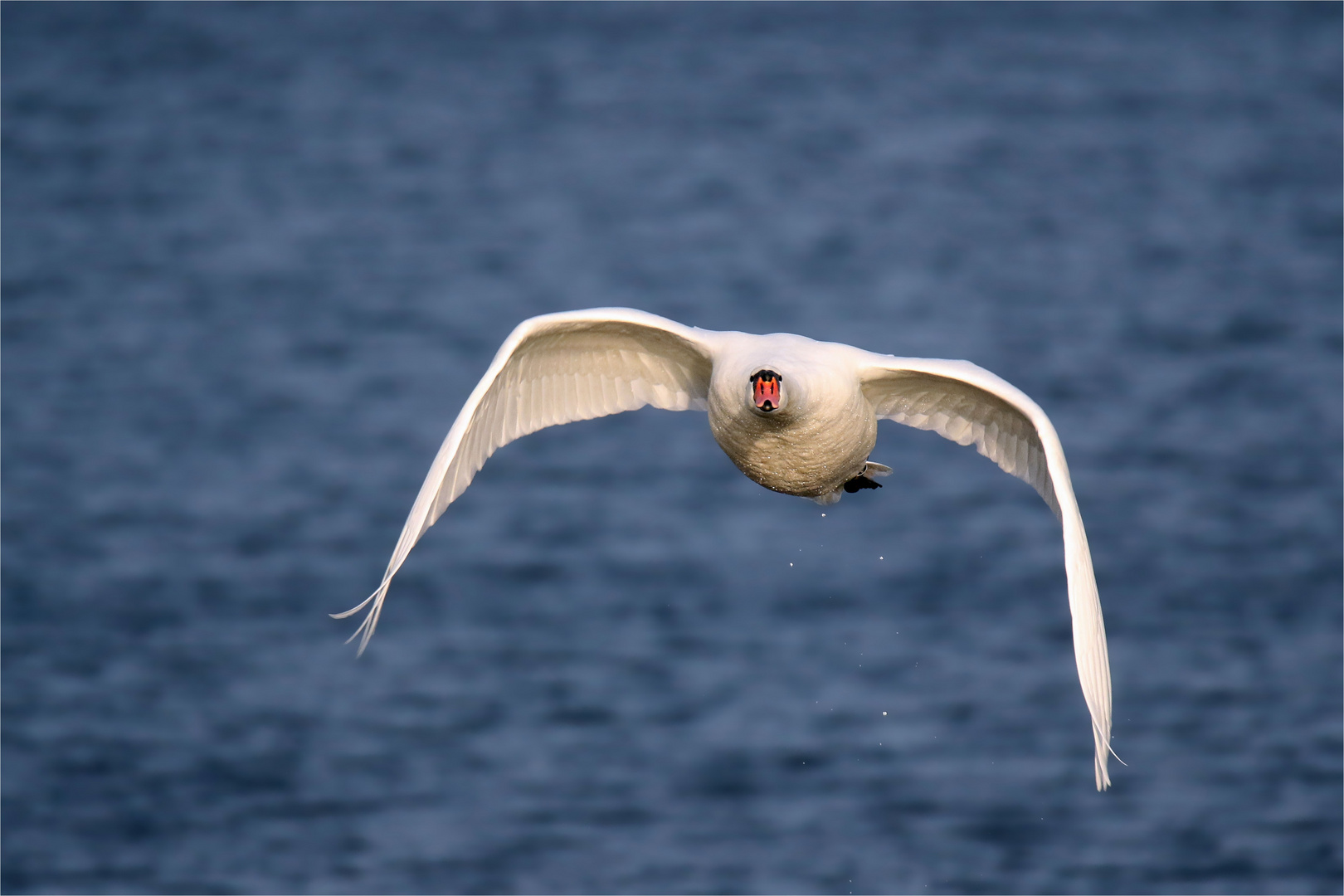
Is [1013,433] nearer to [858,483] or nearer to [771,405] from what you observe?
[858,483]

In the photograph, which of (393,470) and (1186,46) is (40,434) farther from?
(1186,46)

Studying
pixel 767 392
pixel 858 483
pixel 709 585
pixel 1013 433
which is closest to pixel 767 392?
pixel 767 392

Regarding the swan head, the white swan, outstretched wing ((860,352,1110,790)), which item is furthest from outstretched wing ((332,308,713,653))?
outstretched wing ((860,352,1110,790))

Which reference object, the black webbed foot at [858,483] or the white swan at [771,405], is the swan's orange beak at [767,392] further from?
the black webbed foot at [858,483]

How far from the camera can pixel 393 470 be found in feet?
Answer: 79.9

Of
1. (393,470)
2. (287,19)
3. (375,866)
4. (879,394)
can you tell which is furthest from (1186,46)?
(879,394)

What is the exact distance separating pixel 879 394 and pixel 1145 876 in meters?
9.72

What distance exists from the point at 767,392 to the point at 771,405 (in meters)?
0.07

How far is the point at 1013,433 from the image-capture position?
388 inches

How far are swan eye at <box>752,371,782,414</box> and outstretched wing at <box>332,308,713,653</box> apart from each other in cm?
89

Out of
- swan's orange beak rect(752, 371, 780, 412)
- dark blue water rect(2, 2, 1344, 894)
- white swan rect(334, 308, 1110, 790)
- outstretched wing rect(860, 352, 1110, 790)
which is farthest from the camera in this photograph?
dark blue water rect(2, 2, 1344, 894)

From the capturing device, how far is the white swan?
873 centimetres

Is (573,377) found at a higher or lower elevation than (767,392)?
higher

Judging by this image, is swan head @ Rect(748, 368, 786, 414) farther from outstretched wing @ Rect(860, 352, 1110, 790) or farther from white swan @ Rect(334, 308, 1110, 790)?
outstretched wing @ Rect(860, 352, 1110, 790)
